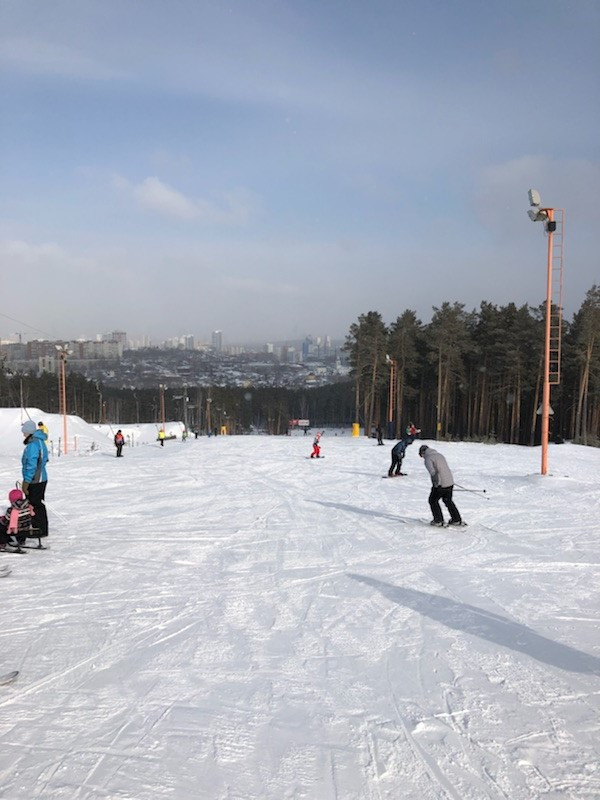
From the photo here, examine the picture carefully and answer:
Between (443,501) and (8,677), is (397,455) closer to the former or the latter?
(443,501)

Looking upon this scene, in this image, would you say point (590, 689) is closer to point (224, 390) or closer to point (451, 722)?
point (451, 722)

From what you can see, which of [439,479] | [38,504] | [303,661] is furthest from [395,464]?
[303,661]

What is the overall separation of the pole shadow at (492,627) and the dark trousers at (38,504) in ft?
17.0

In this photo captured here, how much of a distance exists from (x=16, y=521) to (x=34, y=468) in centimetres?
82

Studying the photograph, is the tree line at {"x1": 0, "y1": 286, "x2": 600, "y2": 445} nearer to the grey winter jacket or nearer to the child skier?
the grey winter jacket

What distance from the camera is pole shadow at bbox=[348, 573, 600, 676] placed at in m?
4.48

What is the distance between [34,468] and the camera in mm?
8195

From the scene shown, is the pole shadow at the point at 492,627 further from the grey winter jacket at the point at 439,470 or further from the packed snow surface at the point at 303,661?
the grey winter jacket at the point at 439,470

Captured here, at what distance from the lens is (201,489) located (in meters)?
14.6

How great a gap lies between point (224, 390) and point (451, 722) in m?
114

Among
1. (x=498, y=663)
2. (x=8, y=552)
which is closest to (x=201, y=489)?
(x=8, y=552)

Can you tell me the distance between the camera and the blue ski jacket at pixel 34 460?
8148 mm

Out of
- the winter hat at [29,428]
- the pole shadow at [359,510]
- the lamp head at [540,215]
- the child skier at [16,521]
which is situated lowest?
the pole shadow at [359,510]

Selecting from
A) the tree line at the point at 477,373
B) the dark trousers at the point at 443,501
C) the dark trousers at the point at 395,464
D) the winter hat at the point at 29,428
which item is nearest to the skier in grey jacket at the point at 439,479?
the dark trousers at the point at 443,501
